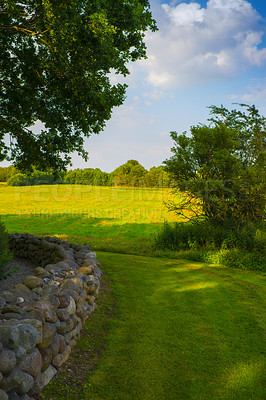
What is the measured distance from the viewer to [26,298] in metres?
5.07

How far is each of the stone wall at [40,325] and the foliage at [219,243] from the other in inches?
310

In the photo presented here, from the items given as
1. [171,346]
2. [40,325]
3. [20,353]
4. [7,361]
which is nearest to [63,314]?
[40,325]

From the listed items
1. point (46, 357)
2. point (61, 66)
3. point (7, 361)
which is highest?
point (61, 66)

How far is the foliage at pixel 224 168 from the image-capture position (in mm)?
13688

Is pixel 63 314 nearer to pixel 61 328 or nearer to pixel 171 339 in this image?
pixel 61 328

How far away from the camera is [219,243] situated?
561 inches

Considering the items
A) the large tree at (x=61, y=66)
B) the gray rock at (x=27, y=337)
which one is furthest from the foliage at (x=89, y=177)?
the gray rock at (x=27, y=337)

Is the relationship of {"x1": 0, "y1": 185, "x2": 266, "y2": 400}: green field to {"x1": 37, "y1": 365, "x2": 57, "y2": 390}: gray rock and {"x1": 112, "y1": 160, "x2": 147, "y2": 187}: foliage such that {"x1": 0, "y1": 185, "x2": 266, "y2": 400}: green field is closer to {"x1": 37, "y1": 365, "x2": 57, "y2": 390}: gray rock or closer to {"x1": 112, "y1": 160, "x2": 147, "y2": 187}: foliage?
{"x1": 37, "y1": 365, "x2": 57, "y2": 390}: gray rock

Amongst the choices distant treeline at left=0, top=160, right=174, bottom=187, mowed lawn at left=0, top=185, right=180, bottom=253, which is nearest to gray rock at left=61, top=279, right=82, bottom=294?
mowed lawn at left=0, top=185, right=180, bottom=253

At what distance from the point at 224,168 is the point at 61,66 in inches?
381

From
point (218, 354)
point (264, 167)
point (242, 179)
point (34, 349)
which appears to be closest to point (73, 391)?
point (34, 349)

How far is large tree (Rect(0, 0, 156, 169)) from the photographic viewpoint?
273 inches

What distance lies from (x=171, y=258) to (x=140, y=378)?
981 centimetres

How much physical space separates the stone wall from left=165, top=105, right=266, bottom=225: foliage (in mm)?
8889
